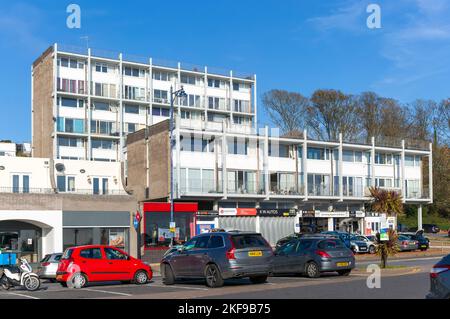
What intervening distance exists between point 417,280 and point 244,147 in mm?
36528

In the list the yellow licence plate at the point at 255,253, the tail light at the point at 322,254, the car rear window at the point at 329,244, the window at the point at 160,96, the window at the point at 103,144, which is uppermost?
the window at the point at 160,96

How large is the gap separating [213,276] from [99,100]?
61.4 metres

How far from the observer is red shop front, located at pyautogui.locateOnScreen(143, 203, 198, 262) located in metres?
47.3

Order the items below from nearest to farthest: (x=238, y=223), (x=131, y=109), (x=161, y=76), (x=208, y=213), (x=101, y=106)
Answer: (x=208, y=213), (x=238, y=223), (x=101, y=106), (x=131, y=109), (x=161, y=76)

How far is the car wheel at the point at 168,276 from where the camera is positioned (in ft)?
73.3

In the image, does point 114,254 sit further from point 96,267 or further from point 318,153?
point 318,153

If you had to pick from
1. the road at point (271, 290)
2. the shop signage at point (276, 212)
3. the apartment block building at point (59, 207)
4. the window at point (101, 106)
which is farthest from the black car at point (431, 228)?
the road at point (271, 290)

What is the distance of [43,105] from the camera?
258ft

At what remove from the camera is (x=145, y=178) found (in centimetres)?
5666

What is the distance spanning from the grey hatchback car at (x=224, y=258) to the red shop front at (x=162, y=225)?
24.9 meters

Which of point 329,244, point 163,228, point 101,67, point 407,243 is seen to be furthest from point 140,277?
point 101,67

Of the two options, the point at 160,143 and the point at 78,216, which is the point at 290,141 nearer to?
the point at 160,143

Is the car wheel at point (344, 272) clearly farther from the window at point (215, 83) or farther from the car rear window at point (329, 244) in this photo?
the window at point (215, 83)

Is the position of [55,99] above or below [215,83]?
below
